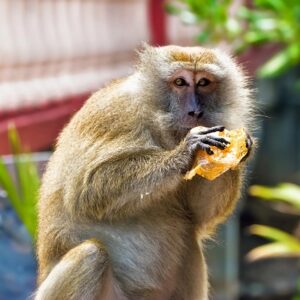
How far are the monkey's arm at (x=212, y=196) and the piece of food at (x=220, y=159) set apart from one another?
1.06 ft

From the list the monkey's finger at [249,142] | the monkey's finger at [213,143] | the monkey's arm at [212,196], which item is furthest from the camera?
the monkey's arm at [212,196]

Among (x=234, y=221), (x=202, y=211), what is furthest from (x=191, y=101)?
(x=234, y=221)

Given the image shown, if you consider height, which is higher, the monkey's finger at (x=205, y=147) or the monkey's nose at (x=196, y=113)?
the monkey's nose at (x=196, y=113)

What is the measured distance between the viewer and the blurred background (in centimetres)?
637

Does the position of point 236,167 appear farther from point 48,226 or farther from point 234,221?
point 234,221

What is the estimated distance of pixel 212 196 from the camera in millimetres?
4617

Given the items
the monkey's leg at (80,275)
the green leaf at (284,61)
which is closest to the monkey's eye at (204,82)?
the monkey's leg at (80,275)

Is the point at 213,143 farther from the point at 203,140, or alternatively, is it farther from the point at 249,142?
the point at 249,142

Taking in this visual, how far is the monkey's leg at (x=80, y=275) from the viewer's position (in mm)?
4332

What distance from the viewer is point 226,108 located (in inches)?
181

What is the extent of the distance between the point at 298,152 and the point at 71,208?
25.3 ft

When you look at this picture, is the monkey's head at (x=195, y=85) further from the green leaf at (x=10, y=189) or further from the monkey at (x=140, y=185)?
the green leaf at (x=10, y=189)

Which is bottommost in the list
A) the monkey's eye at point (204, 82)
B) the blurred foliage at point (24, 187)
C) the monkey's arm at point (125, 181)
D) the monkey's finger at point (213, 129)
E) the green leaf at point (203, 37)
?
the blurred foliage at point (24, 187)

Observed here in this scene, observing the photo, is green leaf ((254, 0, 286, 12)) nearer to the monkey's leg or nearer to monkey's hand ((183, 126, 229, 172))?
monkey's hand ((183, 126, 229, 172))
